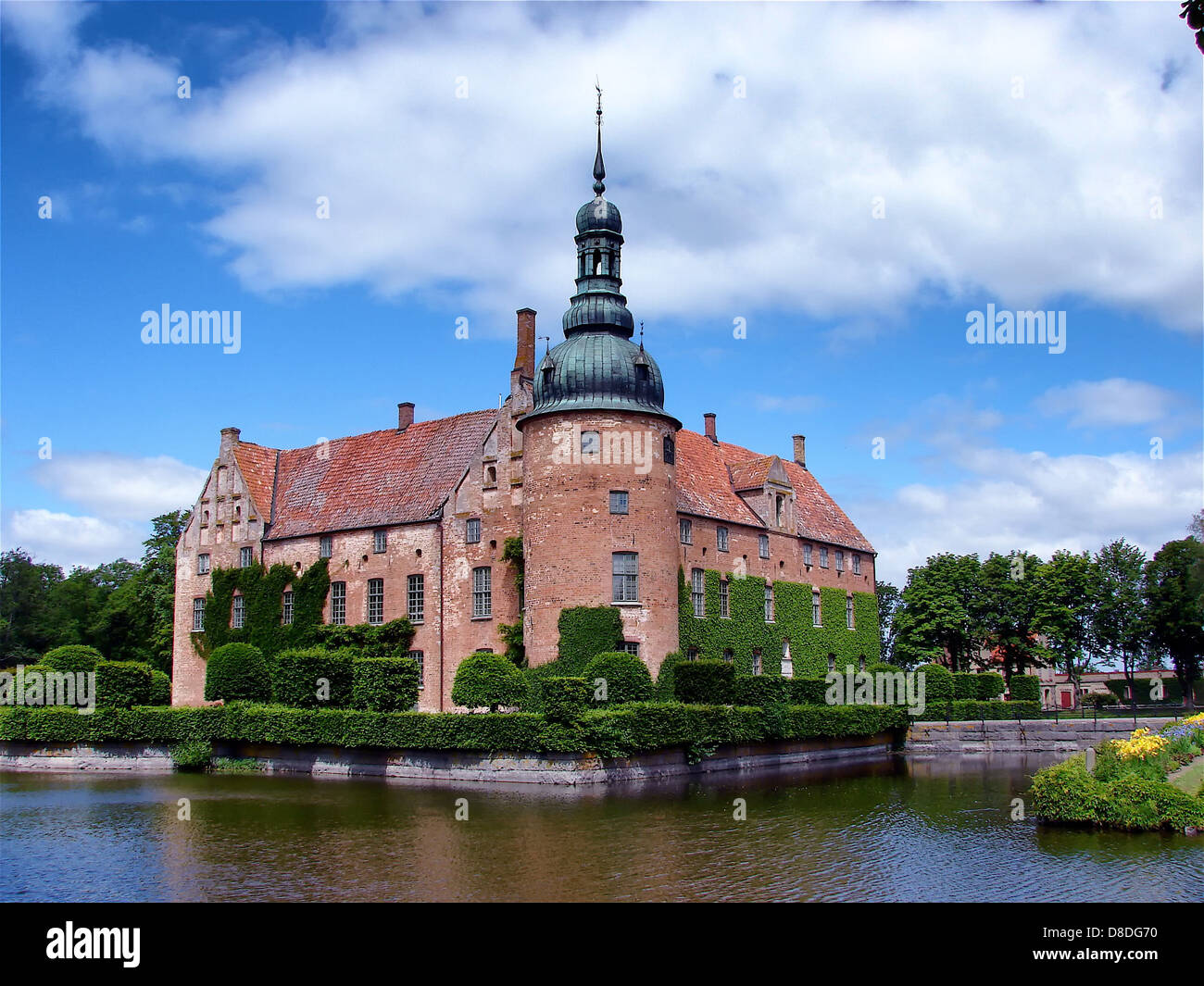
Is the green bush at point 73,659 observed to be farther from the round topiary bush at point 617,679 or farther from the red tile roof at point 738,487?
the red tile roof at point 738,487

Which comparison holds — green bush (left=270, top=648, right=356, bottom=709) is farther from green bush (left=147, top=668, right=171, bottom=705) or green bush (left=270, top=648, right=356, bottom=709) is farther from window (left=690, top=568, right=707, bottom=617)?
window (left=690, top=568, right=707, bottom=617)

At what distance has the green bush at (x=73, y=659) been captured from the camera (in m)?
40.8

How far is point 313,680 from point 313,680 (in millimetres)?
48

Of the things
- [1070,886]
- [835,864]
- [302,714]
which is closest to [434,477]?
[302,714]

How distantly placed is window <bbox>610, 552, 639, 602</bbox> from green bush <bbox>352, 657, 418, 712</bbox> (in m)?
7.09

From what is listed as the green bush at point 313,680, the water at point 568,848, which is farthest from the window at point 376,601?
the water at point 568,848

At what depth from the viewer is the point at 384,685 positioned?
116ft

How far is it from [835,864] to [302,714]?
70.6 feet

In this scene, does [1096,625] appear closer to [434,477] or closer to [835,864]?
[434,477]

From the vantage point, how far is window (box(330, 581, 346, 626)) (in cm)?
4491

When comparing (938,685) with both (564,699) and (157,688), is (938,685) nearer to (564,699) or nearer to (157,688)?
(564,699)

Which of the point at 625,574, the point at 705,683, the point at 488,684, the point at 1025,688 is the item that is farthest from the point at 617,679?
the point at 1025,688
